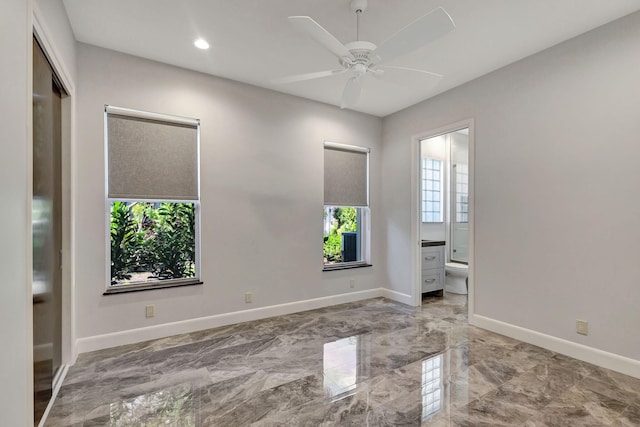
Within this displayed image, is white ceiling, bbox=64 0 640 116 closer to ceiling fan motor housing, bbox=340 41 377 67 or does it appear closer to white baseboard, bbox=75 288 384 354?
ceiling fan motor housing, bbox=340 41 377 67

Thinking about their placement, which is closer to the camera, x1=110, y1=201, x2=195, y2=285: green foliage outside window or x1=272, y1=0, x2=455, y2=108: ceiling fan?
x1=272, y1=0, x2=455, y2=108: ceiling fan

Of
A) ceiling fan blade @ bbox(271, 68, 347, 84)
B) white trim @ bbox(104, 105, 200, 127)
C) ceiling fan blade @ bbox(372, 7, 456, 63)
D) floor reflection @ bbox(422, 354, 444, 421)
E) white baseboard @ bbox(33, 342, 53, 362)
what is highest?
ceiling fan blade @ bbox(271, 68, 347, 84)

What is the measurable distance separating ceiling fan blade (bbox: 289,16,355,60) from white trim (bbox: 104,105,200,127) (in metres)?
1.98

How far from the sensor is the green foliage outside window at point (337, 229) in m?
4.62

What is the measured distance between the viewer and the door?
179 centimetres

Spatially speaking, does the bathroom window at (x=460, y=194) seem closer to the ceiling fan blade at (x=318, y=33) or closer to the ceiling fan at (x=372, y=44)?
the ceiling fan at (x=372, y=44)

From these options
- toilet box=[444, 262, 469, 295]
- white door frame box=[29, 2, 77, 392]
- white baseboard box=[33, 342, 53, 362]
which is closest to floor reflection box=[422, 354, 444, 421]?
white baseboard box=[33, 342, 53, 362]

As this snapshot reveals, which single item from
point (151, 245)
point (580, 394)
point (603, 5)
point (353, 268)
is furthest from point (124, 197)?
point (603, 5)

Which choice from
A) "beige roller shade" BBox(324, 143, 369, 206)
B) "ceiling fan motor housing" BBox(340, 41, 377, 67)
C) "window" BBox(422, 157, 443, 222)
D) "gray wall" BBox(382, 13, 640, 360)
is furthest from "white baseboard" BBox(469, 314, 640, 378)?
"ceiling fan motor housing" BBox(340, 41, 377, 67)

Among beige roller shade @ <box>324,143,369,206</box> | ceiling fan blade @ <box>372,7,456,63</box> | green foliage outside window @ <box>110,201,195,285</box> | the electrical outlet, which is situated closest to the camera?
ceiling fan blade @ <box>372,7,456,63</box>

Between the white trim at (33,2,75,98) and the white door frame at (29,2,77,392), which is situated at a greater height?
the white trim at (33,2,75,98)

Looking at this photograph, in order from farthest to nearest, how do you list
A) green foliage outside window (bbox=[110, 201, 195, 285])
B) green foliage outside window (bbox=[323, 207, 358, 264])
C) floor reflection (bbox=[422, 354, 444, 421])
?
green foliage outside window (bbox=[323, 207, 358, 264])
green foliage outside window (bbox=[110, 201, 195, 285])
floor reflection (bbox=[422, 354, 444, 421])

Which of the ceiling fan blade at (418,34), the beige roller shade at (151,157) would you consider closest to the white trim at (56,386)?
the beige roller shade at (151,157)

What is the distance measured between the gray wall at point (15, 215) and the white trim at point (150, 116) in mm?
1523
